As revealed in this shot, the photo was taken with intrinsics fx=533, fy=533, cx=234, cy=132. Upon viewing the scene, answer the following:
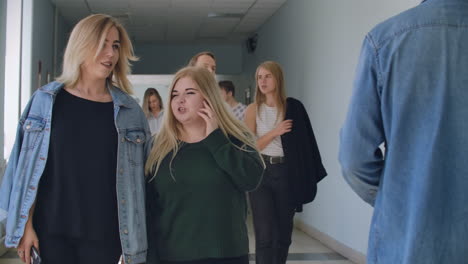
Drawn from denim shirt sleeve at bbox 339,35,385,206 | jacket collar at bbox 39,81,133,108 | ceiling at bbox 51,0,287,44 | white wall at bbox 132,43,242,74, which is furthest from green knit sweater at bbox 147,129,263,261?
white wall at bbox 132,43,242,74

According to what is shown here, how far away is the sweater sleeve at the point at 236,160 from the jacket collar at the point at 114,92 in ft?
1.04

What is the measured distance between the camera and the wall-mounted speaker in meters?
9.37

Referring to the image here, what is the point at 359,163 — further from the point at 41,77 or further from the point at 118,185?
the point at 41,77

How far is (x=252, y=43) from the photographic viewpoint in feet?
31.1

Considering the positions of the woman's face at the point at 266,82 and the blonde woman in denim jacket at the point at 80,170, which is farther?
the woman's face at the point at 266,82

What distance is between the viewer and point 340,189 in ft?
16.0

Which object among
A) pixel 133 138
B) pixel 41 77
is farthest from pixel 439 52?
pixel 41 77

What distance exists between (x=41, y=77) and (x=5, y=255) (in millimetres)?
2752

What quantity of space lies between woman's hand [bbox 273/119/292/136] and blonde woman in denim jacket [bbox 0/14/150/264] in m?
1.53

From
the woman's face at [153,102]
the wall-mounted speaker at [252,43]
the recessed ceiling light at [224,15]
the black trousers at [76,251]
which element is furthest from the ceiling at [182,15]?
the black trousers at [76,251]

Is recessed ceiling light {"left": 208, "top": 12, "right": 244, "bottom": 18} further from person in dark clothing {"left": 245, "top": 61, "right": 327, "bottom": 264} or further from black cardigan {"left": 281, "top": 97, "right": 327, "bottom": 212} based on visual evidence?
black cardigan {"left": 281, "top": 97, "right": 327, "bottom": 212}

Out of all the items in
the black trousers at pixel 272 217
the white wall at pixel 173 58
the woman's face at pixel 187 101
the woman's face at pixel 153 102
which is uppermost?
the white wall at pixel 173 58

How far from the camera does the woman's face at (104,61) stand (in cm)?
176

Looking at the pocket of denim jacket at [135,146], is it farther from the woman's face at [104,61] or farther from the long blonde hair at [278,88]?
the long blonde hair at [278,88]
